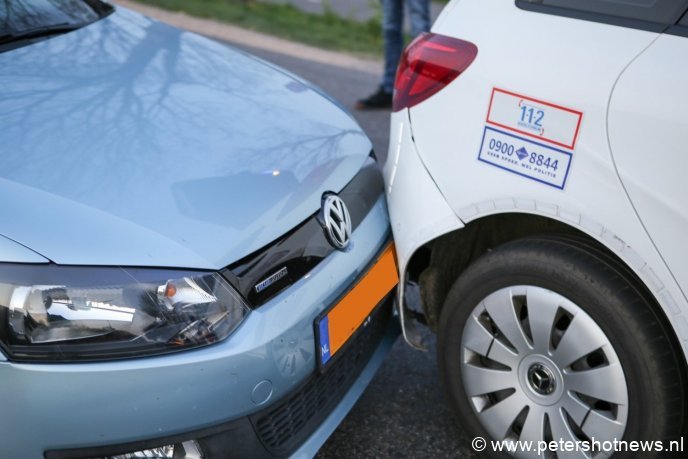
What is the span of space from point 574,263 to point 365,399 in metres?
0.97

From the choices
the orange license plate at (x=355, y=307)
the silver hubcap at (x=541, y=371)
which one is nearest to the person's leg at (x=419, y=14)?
the orange license plate at (x=355, y=307)

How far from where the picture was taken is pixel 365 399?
2.60 meters

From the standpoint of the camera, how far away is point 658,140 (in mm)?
1759

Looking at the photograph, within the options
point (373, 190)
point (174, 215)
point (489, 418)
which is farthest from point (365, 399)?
point (174, 215)

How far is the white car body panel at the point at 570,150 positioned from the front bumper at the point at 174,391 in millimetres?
500

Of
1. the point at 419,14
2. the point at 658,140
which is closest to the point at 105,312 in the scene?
the point at 658,140

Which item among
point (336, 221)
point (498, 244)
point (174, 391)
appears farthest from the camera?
point (498, 244)

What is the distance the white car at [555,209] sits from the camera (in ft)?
5.89

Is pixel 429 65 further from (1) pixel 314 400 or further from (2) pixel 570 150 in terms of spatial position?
(1) pixel 314 400

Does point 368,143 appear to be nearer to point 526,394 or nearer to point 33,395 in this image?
point 526,394

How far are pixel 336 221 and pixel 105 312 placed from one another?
691 mm

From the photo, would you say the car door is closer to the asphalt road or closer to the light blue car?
the light blue car

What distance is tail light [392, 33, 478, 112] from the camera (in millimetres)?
2135

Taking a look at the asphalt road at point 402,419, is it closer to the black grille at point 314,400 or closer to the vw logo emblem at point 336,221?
the black grille at point 314,400
